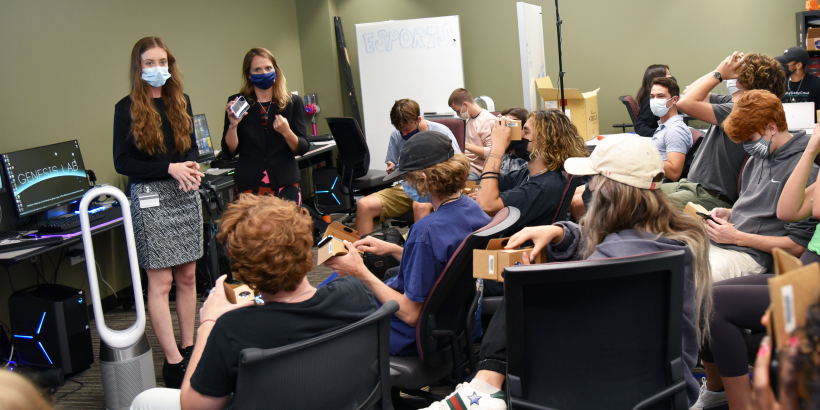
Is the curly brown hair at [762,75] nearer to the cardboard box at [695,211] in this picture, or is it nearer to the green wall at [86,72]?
the cardboard box at [695,211]

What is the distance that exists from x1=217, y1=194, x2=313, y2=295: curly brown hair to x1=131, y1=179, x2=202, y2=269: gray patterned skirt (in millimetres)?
1486

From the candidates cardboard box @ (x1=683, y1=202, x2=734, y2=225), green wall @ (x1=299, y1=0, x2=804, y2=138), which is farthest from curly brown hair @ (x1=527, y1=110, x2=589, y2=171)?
green wall @ (x1=299, y1=0, x2=804, y2=138)

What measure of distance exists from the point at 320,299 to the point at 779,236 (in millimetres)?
1773

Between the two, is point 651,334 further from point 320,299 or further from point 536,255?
point 320,299

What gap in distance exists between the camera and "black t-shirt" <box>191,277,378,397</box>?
1249mm

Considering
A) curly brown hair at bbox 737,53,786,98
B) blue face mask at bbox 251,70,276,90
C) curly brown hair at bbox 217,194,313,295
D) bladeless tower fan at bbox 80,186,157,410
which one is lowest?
bladeless tower fan at bbox 80,186,157,410

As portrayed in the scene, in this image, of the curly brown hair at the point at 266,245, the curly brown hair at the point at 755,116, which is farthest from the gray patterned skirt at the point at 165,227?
the curly brown hair at the point at 755,116

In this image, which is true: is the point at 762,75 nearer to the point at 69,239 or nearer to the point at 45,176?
the point at 69,239

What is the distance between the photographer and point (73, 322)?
3078 millimetres

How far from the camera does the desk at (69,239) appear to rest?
279 cm

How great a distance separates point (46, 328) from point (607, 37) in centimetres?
643

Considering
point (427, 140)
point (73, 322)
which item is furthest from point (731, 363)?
point (73, 322)

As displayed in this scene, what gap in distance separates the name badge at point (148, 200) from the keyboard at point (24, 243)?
67cm

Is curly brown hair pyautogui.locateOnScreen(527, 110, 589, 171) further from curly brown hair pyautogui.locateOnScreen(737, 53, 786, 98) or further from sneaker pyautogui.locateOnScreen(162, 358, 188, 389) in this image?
sneaker pyautogui.locateOnScreen(162, 358, 188, 389)
